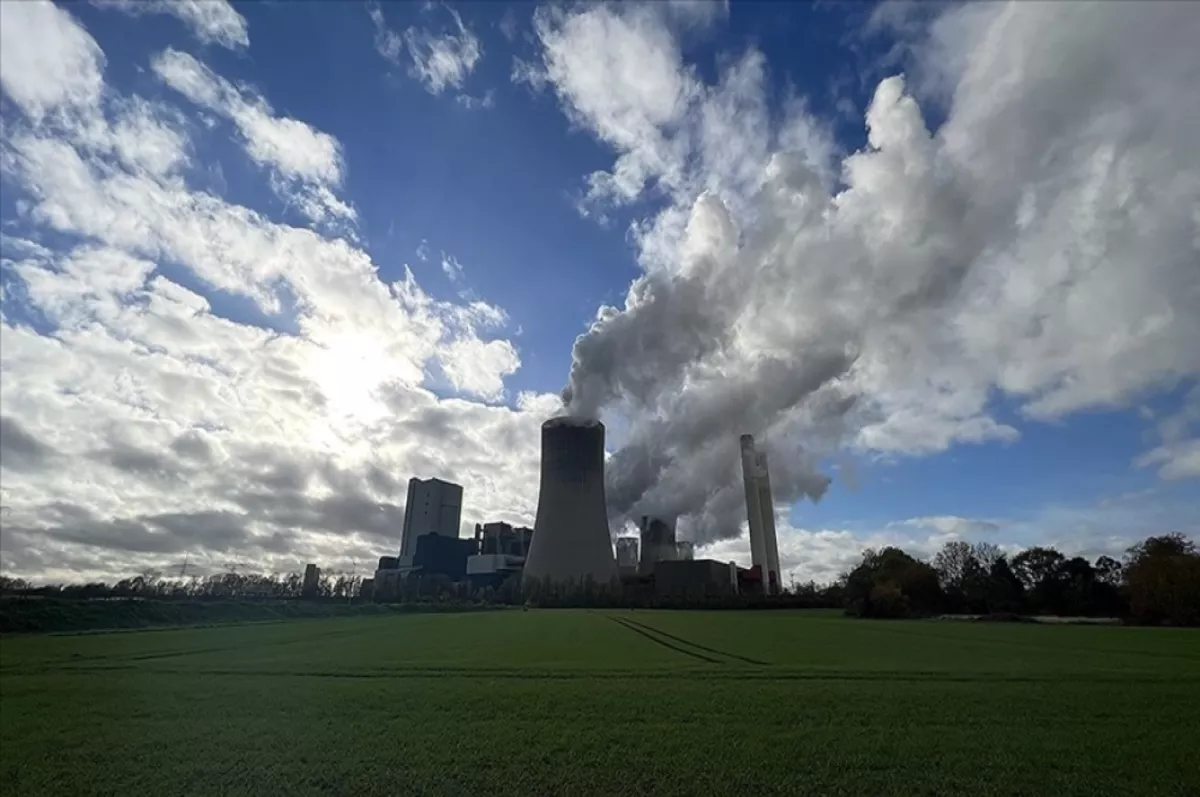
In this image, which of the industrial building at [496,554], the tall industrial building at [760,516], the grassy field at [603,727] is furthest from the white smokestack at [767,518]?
the grassy field at [603,727]

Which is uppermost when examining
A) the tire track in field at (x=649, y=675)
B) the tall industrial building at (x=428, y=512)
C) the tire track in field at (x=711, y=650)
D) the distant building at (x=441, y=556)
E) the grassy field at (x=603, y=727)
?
the tall industrial building at (x=428, y=512)

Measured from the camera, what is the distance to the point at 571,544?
46.4m

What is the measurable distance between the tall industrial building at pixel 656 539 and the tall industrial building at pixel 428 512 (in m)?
25.2

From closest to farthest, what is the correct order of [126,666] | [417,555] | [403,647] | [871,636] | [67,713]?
[67,713] → [126,666] → [403,647] → [871,636] → [417,555]

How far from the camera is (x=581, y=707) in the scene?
977 centimetres

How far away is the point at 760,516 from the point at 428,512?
4050 cm

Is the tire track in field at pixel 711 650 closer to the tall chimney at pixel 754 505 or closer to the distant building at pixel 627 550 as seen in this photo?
the tall chimney at pixel 754 505

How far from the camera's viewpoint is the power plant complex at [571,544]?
46031mm

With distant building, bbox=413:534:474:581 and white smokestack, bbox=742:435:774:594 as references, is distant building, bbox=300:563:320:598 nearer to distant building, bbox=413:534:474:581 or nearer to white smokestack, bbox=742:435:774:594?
distant building, bbox=413:534:474:581

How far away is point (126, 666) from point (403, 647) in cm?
715

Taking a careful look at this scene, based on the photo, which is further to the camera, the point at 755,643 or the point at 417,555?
the point at 417,555

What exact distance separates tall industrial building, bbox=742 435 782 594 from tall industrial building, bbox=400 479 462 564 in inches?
1454

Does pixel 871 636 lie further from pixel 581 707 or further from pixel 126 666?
pixel 126 666

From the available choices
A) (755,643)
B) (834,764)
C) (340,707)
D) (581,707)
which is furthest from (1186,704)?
(755,643)
